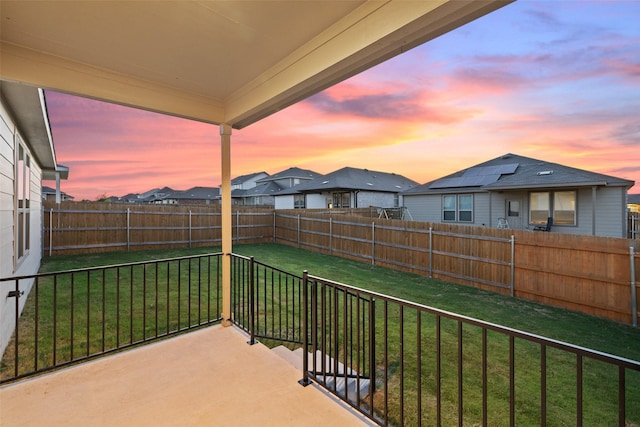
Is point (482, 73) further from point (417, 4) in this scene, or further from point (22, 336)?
point (22, 336)

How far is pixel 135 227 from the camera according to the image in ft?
34.9

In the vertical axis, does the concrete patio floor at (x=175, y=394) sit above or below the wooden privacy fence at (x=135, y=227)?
below

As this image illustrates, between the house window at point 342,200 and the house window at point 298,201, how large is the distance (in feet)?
9.11

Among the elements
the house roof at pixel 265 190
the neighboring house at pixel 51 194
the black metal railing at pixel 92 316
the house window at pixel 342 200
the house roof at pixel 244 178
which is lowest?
the black metal railing at pixel 92 316

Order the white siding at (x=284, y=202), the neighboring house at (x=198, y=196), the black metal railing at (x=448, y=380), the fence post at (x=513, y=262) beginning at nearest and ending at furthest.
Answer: the black metal railing at (x=448, y=380)
the fence post at (x=513, y=262)
the white siding at (x=284, y=202)
the neighboring house at (x=198, y=196)

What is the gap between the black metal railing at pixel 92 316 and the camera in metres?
2.70

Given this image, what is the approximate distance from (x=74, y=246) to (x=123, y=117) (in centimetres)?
464

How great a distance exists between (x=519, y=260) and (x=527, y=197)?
6.84 metres

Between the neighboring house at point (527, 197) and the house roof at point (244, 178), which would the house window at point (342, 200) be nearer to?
the neighboring house at point (527, 197)

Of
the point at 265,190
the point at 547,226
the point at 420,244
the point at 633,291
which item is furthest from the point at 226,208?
the point at 265,190

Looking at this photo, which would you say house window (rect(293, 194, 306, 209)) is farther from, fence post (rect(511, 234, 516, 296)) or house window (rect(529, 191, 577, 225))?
fence post (rect(511, 234, 516, 296))

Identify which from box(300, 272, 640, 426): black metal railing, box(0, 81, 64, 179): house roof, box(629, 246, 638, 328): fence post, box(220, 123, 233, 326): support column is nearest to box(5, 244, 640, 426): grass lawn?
box(300, 272, 640, 426): black metal railing

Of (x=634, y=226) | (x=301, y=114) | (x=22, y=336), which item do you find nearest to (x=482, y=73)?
(x=301, y=114)

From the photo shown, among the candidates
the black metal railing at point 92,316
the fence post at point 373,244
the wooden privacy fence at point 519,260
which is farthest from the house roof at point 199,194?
the black metal railing at point 92,316
